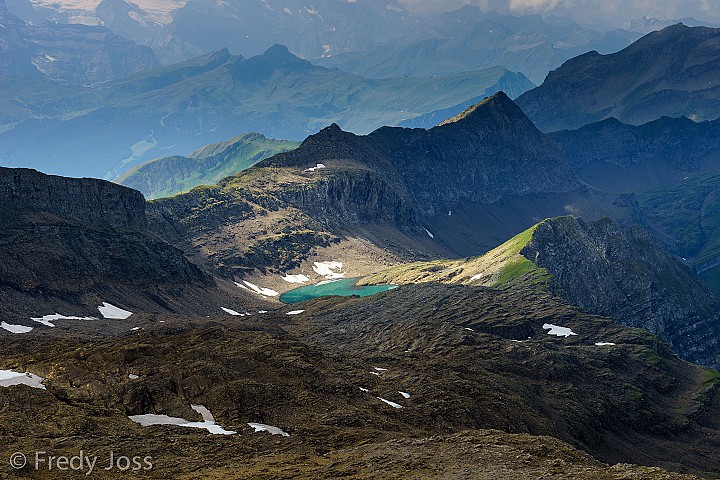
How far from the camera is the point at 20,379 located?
297 feet

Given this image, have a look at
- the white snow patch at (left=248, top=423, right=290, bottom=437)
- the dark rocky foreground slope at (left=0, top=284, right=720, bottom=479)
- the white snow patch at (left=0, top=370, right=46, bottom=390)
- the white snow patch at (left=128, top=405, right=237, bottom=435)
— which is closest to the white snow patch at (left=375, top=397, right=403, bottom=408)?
the dark rocky foreground slope at (left=0, top=284, right=720, bottom=479)

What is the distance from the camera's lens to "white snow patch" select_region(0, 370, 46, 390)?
88.5 m

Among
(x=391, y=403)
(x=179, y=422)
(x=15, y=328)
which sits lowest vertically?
(x=391, y=403)

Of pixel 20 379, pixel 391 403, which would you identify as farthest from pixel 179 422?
pixel 391 403

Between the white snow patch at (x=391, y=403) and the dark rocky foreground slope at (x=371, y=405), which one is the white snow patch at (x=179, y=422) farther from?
the white snow patch at (x=391, y=403)

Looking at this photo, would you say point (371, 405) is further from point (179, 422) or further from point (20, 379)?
point (20, 379)

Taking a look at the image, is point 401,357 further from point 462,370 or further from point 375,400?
point 375,400

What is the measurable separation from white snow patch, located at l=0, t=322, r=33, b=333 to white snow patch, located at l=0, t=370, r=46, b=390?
286 feet

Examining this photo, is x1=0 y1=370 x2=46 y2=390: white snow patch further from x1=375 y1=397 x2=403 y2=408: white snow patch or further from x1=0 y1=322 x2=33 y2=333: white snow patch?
x1=0 y1=322 x2=33 y2=333: white snow patch

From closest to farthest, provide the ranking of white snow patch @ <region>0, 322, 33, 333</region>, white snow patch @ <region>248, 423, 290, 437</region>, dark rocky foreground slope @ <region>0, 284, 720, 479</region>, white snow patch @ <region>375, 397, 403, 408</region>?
dark rocky foreground slope @ <region>0, 284, 720, 479</region> → white snow patch @ <region>248, 423, 290, 437</region> → white snow patch @ <region>375, 397, 403, 408</region> → white snow patch @ <region>0, 322, 33, 333</region>

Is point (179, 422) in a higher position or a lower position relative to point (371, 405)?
higher

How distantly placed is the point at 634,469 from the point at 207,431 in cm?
4258

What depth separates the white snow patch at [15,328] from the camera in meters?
175

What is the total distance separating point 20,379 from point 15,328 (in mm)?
94359
